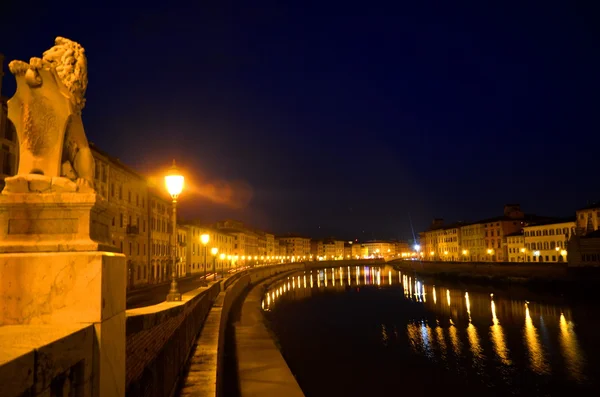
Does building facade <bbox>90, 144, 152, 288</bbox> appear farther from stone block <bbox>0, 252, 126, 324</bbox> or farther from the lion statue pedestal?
stone block <bbox>0, 252, 126, 324</bbox>

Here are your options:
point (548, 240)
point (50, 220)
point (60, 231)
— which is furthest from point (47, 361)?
point (548, 240)

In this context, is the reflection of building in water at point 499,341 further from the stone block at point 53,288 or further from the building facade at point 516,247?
the building facade at point 516,247

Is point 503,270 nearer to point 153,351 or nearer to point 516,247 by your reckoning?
point 516,247

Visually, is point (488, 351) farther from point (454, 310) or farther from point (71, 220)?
point (71, 220)

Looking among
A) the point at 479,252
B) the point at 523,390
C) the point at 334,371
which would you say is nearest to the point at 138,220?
the point at 334,371

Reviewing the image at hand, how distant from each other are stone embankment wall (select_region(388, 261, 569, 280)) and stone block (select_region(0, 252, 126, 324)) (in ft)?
199

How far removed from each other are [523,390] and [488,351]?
23.8 ft

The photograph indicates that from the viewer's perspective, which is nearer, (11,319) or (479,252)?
(11,319)

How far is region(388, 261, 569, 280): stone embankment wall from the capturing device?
56.7m

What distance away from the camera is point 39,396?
2.71 m

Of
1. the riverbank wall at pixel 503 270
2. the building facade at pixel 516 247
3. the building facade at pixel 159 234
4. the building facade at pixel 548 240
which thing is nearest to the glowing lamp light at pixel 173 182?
the building facade at pixel 159 234

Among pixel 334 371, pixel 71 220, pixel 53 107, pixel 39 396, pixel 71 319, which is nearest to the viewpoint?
pixel 39 396

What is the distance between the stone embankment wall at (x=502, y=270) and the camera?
56744 millimetres

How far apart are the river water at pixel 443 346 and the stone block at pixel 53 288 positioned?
17.1 m
